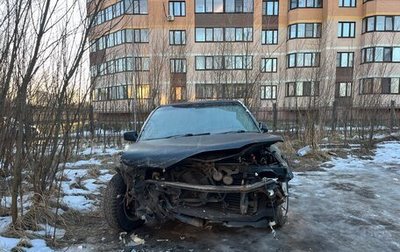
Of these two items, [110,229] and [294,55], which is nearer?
[110,229]

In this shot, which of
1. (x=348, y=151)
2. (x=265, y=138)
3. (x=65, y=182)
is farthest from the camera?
(x=348, y=151)

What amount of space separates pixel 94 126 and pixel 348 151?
1026 centimetres

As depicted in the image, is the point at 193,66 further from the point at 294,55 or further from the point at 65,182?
the point at 65,182

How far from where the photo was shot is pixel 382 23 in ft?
108

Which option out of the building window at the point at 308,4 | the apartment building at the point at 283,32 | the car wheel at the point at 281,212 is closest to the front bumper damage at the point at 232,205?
the car wheel at the point at 281,212

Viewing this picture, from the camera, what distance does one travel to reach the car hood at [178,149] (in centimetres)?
384

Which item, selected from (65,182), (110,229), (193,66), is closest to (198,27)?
(193,66)

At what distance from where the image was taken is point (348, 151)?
484 inches

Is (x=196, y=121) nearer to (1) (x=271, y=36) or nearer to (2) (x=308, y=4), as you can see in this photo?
(1) (x=271, y=36)

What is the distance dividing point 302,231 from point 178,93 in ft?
47.6

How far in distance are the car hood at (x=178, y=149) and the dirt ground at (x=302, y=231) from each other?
109 centimetres

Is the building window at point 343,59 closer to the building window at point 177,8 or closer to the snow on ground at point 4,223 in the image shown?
the building window at point 177,8

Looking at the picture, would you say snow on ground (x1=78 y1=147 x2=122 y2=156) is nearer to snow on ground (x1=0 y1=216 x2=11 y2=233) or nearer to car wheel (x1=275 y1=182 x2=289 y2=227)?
snow on ground (x1=0 y1=216 x2=11 y2=233)

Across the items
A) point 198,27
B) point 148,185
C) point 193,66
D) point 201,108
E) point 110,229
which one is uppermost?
point 198,27
